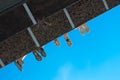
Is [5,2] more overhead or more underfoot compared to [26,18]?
more overhead

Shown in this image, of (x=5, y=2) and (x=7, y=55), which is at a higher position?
(x=5, y=2)

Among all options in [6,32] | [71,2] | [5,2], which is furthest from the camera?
[71,2]

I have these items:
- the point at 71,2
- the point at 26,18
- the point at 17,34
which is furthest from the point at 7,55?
the point at 71,2

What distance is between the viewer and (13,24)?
5.84 meters

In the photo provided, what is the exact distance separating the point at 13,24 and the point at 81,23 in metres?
1.55

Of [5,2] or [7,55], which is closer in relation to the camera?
[5,2]

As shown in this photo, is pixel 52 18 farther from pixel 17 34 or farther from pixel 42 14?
pixel 17 34

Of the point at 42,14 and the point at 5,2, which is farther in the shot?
the point at 42,14

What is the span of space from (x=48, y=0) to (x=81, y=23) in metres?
1.05

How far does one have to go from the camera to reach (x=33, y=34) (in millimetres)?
6141

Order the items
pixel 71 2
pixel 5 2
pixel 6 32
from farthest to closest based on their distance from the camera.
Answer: pixel 71 2 < pixel 6 32 < pixel 5 2

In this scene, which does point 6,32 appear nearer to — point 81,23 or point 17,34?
point 17,34

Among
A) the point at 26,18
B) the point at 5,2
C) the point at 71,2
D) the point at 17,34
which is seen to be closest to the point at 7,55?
the point at 17,34

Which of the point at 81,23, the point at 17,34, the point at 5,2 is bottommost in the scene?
the point at 81,23
